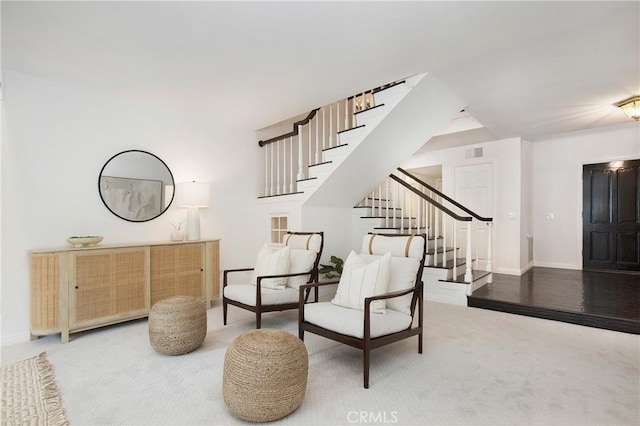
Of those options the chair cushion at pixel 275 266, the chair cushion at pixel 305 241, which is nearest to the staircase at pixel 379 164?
the chair cushion at pixel 305 241

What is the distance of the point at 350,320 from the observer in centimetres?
230

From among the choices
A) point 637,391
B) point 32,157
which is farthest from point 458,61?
point 32,157

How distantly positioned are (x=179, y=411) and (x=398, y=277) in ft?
5.78

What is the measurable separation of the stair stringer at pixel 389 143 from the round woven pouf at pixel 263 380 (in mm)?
2684

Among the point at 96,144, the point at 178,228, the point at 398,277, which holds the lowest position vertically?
the point at 398,277

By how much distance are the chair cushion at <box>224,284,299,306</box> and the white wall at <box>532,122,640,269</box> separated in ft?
18.1

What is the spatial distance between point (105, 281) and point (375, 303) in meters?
2.64

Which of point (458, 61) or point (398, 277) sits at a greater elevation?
point (458, 61)

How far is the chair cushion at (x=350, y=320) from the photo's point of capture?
2268mm

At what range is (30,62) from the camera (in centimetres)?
293

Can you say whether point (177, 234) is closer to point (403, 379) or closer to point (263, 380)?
point (263, 380)

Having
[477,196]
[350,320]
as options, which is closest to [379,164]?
[350,320]

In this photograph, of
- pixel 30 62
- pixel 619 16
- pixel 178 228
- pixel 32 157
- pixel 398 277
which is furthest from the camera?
pixel 178 228

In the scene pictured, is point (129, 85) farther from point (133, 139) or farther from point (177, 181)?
point (177, 181)
